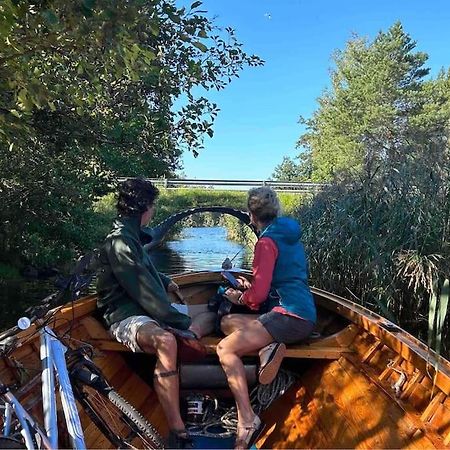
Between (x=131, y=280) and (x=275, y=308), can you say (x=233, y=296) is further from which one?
(x=131, y=280)

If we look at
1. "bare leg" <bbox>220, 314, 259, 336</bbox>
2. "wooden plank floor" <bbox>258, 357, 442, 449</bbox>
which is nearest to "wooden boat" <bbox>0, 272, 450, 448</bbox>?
"wooden plank floor" <bbox>258, 357, 442, 449</bbox>

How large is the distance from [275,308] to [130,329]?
0.89 m

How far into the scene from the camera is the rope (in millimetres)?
3564

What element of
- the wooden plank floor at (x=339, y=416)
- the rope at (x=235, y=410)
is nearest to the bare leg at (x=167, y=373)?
the rope at (x=235, y=410)

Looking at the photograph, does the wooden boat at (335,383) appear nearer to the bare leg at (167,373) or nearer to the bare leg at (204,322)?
the bare leg at (204,322)

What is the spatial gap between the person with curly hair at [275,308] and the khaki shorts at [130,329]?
0.48 metres

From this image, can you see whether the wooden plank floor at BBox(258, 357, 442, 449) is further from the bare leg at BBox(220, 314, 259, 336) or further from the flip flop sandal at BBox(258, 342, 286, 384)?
the bare leg at BBox(220, 314, 259, 336)

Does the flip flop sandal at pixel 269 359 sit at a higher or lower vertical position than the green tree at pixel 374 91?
lower

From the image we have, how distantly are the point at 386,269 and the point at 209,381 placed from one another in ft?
12.7

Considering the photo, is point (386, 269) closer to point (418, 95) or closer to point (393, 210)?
point (393, 210)

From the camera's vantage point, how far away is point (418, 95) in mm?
42562

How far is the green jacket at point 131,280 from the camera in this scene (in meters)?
3.18

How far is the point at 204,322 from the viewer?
4176mm

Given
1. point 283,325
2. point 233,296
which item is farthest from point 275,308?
point 233,296
